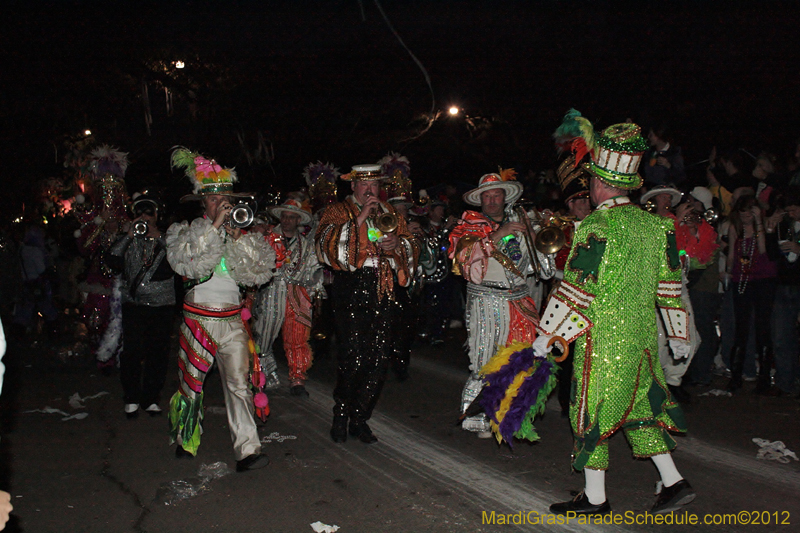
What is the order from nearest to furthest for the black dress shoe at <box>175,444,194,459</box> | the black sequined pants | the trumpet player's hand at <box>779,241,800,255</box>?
the black dress shoe at <box>175,444,194,459</box>, the black sequined pants, the trumpet player's hand at <box>779,241,800,255</box>

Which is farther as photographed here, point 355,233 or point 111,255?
point 111,255

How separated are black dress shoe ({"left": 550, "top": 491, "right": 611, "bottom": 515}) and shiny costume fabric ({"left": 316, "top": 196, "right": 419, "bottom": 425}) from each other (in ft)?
6.46

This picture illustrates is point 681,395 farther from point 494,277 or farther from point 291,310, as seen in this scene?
point 291,310

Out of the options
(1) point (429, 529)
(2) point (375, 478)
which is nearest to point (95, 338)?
(2) point (375, 478)

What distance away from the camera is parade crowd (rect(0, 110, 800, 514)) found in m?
4.13

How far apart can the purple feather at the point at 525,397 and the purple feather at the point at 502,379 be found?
8 cm

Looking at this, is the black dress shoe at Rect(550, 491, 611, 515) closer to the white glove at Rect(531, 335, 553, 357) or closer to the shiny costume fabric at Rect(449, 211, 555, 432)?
the white glove at Rect(531, 335, 553, 357)

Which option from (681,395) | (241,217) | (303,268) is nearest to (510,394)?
(241,217)

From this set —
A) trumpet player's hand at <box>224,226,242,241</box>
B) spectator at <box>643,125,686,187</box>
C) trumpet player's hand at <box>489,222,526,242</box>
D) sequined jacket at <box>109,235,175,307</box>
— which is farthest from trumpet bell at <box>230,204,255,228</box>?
spectator at <box>643,125,686,187</box>

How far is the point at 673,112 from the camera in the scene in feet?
37.8

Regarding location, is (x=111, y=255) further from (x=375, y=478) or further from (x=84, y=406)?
(x=375, y=478)

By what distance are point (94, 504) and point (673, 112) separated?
1041 centimetres

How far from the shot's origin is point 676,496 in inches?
161

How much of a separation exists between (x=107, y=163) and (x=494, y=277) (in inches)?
166
